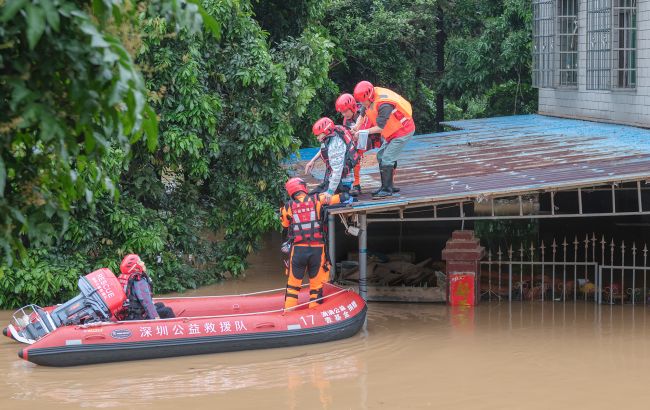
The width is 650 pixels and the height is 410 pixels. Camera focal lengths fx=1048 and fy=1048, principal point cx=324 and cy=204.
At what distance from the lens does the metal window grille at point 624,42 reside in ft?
58.5

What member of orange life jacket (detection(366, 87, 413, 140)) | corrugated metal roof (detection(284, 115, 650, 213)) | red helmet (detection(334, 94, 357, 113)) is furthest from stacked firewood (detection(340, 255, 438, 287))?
red helmet (detection(334, 94, 357, 113))

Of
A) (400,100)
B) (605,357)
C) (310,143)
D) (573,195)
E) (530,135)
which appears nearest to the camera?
(605,357)

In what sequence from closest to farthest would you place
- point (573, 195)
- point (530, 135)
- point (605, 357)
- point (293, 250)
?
point (605, 357) → point (293, 250) → point (530, 135) → point (573, 195)

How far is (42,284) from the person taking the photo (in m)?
14.2

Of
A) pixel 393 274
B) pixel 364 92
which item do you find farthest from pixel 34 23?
pixel 393 274

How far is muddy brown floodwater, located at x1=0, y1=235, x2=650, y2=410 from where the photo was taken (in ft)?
32.9

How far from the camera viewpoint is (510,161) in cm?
1464

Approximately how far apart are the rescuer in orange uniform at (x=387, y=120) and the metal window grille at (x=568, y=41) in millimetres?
8302

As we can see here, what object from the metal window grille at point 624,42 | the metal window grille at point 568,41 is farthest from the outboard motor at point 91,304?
the metal window grille at point 568,41

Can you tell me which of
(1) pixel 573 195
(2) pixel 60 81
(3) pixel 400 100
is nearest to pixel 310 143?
(1) pixel 573 195

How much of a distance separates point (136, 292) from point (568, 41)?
40.9 feet

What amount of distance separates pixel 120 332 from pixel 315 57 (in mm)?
7163

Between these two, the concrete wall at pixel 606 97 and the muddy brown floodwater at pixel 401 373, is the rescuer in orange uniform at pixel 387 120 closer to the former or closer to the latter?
the muddy brown floodwater at pixel 401 373

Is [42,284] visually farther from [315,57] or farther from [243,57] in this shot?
[315,57]
